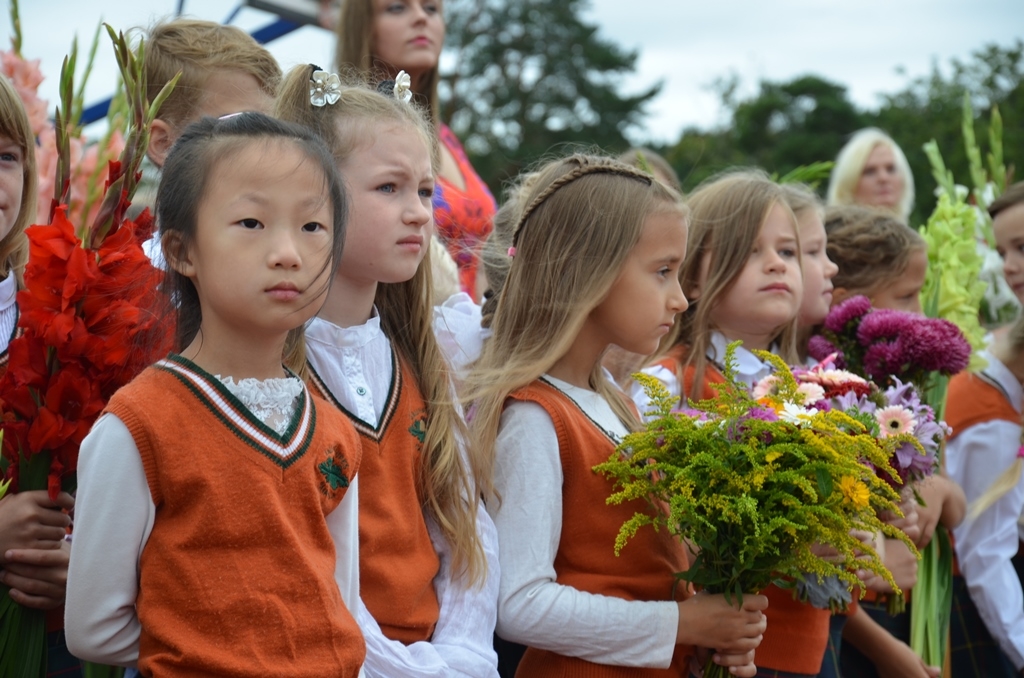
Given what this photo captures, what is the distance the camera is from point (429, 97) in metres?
4.39

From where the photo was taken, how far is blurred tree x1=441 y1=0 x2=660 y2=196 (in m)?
29.1

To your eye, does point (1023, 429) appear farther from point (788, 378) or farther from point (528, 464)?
point (528, 464)

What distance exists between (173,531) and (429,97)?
2775 millimetres

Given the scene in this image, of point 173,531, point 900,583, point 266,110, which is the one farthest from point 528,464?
point 900,583

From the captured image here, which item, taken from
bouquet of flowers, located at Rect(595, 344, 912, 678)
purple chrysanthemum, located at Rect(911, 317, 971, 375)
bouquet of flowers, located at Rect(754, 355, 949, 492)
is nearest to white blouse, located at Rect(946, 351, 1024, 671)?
purple chrysanthemum, located at Rect(911, 317, 971, 375)

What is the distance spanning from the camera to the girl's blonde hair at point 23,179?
2820mm

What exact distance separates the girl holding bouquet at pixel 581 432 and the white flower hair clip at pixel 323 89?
2.17 feet

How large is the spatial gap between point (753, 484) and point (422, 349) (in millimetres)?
919

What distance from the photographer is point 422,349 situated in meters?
2.86

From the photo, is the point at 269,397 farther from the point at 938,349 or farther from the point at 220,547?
A: the point at 938,349

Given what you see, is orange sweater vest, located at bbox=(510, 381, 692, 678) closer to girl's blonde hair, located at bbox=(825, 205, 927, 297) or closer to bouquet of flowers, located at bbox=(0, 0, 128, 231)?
bouquet of flowers, located at bbox=(0, 0, 128, 231)

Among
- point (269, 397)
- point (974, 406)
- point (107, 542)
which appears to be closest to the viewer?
point (107, 542)

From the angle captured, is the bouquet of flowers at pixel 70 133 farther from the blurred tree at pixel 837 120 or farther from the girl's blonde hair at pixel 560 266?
the blurred tree at pixel 837 120

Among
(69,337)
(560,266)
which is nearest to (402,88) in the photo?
(560,266)
